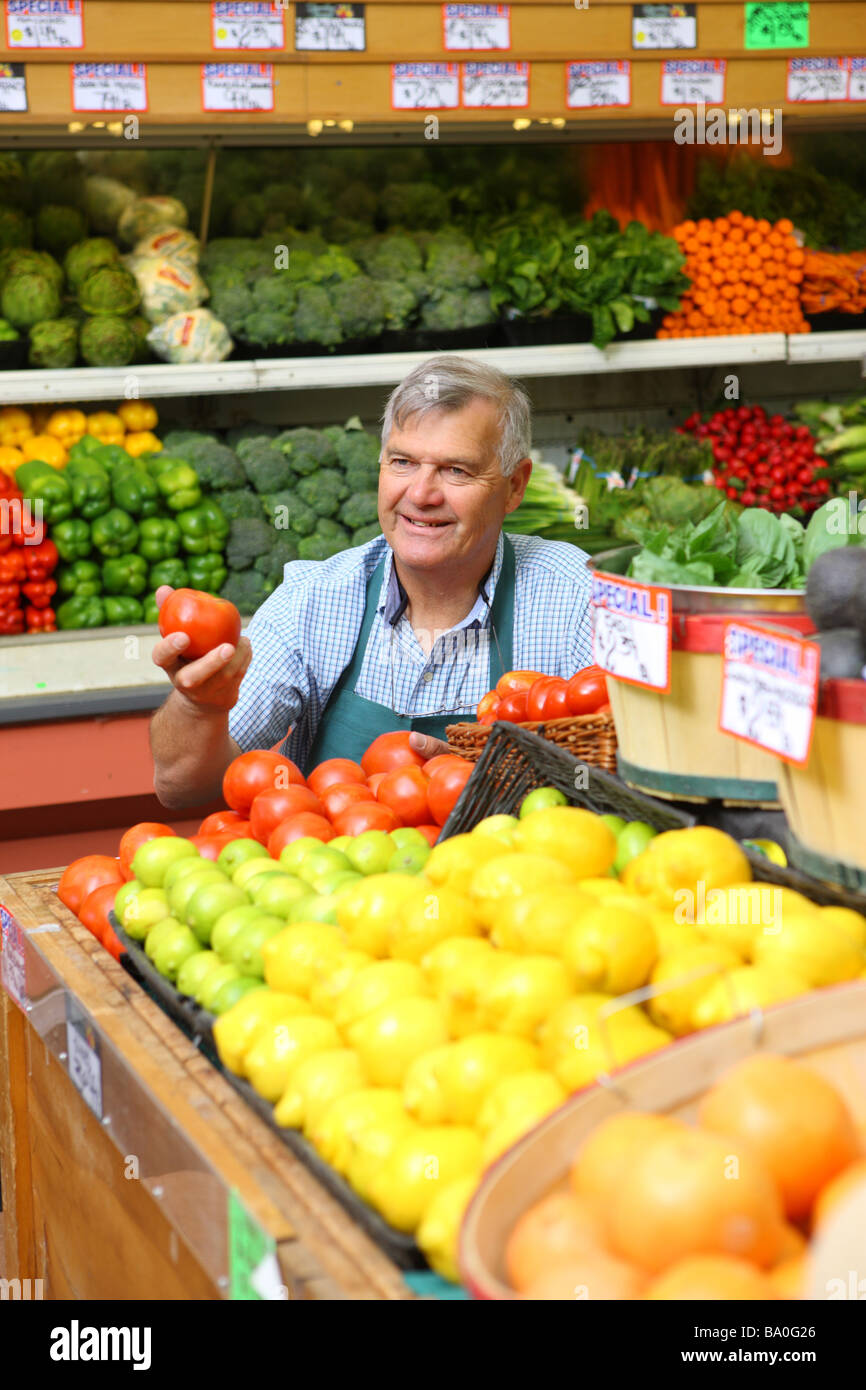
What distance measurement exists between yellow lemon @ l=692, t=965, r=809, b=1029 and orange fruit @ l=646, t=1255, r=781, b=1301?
281mm

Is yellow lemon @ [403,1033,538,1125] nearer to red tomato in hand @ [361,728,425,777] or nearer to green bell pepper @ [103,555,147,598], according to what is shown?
red tomato in hand @ [361,728,425,777]

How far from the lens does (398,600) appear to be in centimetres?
277

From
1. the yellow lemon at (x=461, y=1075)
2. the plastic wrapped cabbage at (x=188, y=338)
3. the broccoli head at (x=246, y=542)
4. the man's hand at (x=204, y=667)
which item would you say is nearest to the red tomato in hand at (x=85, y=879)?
the man's hand at (x=204, y=667)

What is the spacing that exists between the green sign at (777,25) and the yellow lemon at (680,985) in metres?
3.55

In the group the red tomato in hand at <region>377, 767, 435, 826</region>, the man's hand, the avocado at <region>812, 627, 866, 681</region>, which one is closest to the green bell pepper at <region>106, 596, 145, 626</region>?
the man's hand

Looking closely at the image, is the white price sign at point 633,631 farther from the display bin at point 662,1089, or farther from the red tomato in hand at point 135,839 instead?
the red tomato in hand at point 135,839

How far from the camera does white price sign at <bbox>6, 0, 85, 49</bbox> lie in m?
3.33

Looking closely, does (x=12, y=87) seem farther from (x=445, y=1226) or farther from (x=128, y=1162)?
(x=445, y=1226)

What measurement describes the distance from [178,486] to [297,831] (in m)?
2.27

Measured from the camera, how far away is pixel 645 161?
4449 millimetres

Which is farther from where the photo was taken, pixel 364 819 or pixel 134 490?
pixel 134 490

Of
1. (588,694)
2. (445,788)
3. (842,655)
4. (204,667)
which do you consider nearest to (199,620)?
(204,667)
